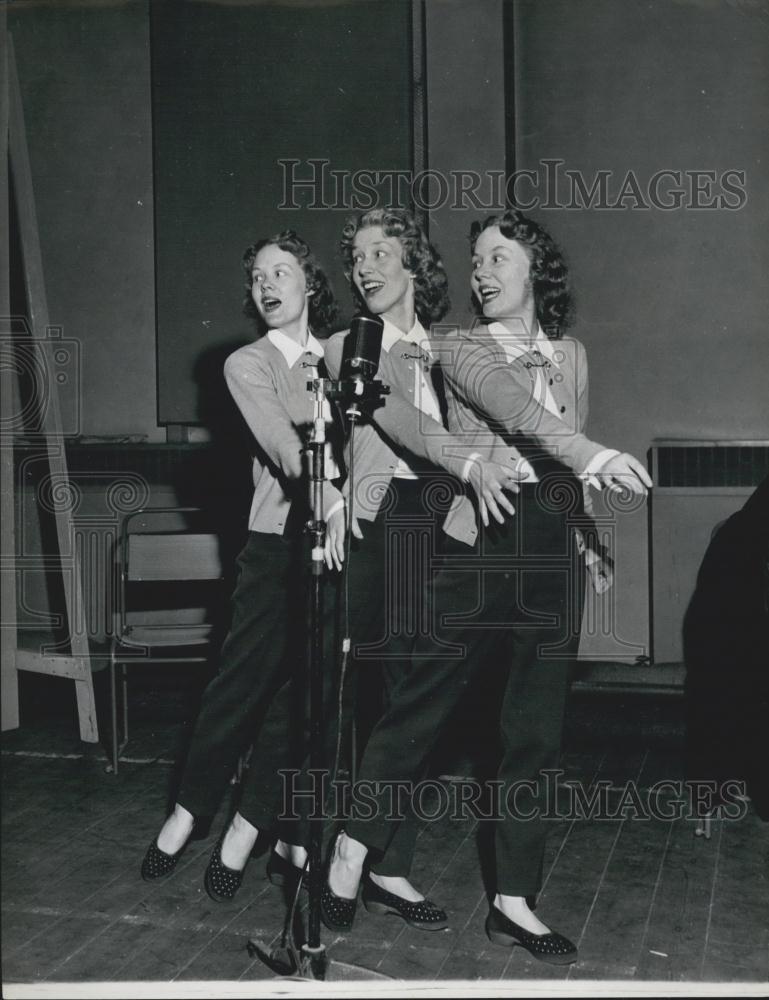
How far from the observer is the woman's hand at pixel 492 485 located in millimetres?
2420

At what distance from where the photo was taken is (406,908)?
8.62 ft

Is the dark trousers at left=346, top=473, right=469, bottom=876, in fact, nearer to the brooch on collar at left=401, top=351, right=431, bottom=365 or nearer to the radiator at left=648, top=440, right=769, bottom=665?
the brooch on collar at left=401, top=351, right=431, bottom=365

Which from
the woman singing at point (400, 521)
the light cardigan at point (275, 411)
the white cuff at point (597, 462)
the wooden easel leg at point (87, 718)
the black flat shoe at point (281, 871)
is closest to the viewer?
the white cuff at point (597, 462)

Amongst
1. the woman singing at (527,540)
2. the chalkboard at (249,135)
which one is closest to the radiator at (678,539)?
the chalkboard at (249,135)

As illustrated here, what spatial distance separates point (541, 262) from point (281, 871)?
1.83m

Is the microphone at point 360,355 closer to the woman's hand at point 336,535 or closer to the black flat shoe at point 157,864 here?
the woman's hand at point 336,535

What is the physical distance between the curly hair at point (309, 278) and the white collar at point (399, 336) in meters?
0.33

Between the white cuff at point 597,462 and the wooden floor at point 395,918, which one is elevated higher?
the white cuff at point 597,462

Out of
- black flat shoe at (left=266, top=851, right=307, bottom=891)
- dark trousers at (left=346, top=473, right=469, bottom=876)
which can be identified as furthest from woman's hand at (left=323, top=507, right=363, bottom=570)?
black flat shoe at (left=266, top=851, right=307, bottom=891)

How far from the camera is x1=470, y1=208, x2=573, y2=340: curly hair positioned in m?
2.62

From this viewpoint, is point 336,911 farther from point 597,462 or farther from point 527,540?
point 597,462

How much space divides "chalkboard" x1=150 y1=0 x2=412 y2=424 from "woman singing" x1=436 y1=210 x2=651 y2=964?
7.35ft

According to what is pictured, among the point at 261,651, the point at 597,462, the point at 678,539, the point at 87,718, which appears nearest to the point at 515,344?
the point at 597,462

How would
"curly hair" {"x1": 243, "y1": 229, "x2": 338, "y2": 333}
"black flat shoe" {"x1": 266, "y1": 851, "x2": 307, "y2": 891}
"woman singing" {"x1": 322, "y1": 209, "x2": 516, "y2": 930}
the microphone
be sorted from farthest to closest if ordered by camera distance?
1. "curly hair" {"x1": 243, "y1": 229, "x2": 338, "y2": 333}
2. "black flat shoe" {"x1": 266, "y1": 851, "x2": 307, "y2": 891}
3. "woman singing" {"x1": 322, "y1": 209, "x2": 516, "y2": 930}
4. the microphone
